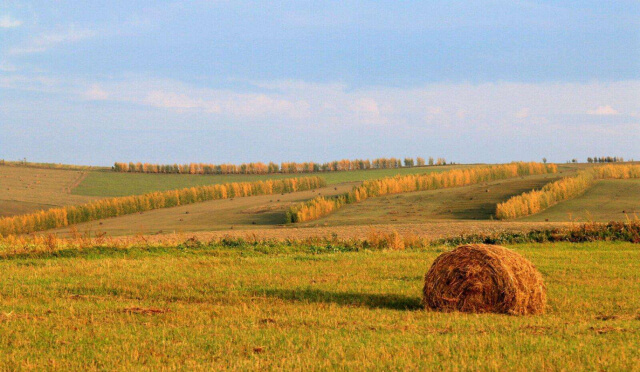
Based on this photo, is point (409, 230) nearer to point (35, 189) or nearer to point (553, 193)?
point (553, 193)

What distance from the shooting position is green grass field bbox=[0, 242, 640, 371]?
368 inches

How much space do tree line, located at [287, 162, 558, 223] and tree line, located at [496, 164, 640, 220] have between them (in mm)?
11108

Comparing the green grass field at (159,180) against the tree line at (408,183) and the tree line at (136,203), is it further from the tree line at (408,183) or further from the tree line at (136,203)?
the tree line at (408,183)

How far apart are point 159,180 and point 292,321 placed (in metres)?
77.2

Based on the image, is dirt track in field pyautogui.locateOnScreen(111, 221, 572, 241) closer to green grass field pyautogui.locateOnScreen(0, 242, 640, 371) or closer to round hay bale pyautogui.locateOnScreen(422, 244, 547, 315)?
green grass field pyautogui.locateOnScreen(0, 242, 640, 371)

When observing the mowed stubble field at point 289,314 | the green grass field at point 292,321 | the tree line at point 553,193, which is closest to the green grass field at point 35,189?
the mowed stubble field at point 289,314

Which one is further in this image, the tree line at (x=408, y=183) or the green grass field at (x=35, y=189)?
the green grass field at (x=35, y=189)

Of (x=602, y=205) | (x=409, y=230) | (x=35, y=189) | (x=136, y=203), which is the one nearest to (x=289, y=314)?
(x=409, y=230)

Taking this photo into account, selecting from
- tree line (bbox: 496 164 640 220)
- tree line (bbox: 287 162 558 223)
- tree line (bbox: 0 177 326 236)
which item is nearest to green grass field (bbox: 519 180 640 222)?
tree line (bbox: 496 164 640 220)

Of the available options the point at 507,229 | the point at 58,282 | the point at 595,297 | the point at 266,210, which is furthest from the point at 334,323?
the point at 266,210

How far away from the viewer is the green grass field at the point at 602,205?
41.4m

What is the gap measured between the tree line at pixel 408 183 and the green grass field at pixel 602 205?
14635 millimetres

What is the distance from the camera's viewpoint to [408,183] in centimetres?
6175

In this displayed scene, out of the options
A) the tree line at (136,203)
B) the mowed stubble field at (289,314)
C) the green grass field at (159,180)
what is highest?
the green grass field at (159,180)
